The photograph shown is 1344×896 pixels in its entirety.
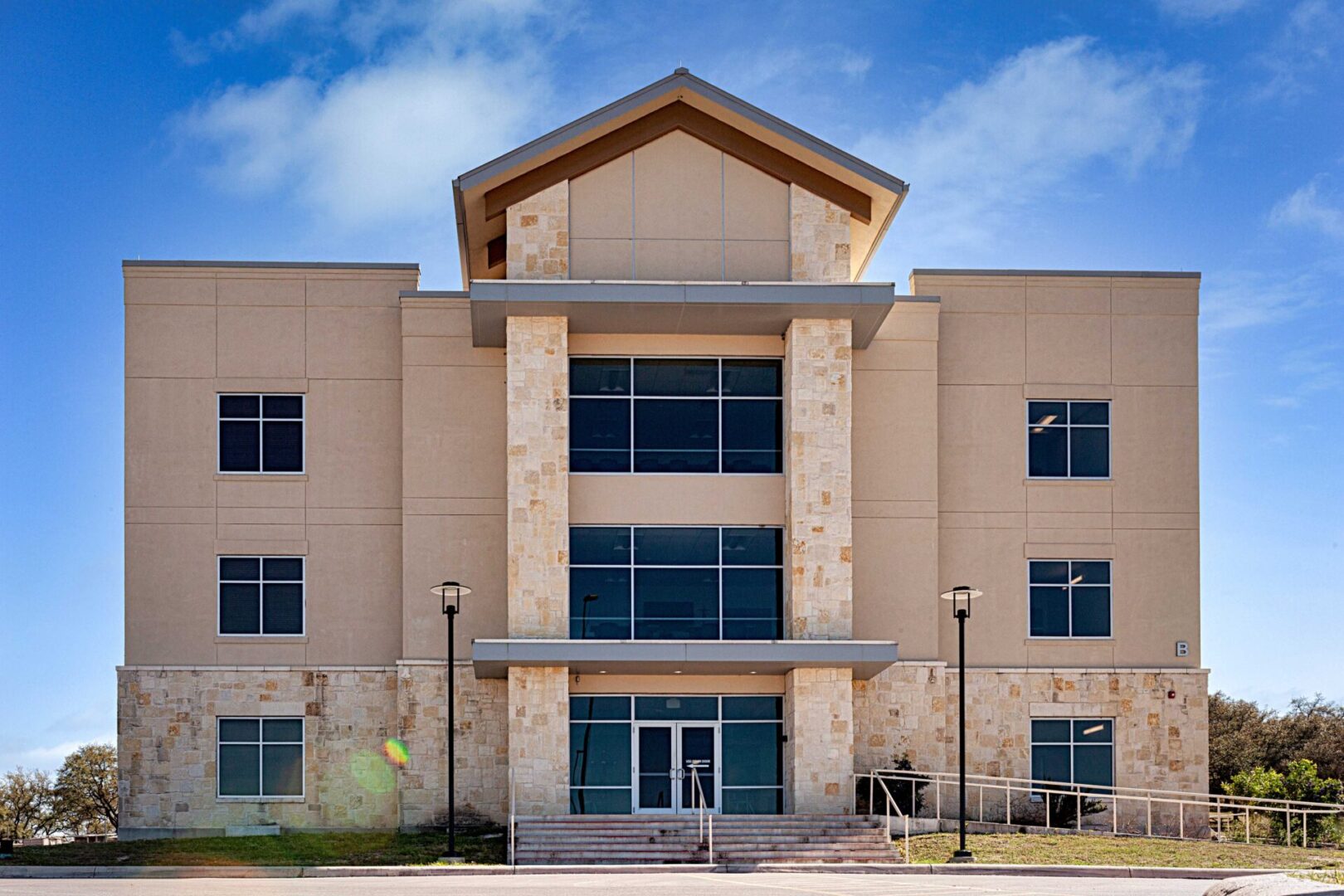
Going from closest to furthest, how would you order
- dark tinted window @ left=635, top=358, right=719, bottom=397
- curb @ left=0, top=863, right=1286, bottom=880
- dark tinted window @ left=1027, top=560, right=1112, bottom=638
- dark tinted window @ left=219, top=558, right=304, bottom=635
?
curb @ left=0, top=863, right=1286, bottom=880 < dark tinted window @ left=635, top=358, right=719, bottom=397 < dark tinted window @ left=219, top=558, right=304, bottom=635 < dark tinted window @ left=1027, top=560, right=1112, bottom=638

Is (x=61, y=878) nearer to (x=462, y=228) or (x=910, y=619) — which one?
(x=462, y=228)

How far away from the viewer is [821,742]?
28719 millimetres

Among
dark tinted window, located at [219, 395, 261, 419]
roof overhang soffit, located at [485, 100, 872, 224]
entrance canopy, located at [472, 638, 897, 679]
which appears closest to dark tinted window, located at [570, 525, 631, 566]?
entrance canopy, located at [472, 638, 897, 679]

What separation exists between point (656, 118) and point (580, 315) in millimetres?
4374

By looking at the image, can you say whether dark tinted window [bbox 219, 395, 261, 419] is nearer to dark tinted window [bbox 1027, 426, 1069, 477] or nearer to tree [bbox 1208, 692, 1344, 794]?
dark tinted window [bbox 1027, 426, 1069, 477]

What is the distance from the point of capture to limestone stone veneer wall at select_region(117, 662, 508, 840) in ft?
99.1

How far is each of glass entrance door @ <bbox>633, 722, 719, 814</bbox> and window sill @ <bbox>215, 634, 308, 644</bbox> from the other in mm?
7348

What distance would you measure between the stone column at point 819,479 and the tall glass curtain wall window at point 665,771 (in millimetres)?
2162

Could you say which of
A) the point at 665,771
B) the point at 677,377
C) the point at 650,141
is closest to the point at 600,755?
the point at 665,771

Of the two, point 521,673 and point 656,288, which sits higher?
point 656,288

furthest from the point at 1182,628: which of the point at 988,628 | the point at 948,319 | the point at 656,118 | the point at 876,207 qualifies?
the point at 656,118

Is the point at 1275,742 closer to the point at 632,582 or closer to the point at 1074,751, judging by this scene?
the point at 1074,751

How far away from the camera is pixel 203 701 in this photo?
101 feet

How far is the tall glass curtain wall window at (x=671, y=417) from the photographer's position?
30344mm
